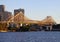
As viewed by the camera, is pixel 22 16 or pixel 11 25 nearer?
pixel 11 25

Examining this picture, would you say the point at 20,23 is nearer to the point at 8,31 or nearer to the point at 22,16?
the point at 8,31

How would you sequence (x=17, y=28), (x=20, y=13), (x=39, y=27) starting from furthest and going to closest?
(x=20, y=13)
(x=39, y=27)
(x=17, y=28)

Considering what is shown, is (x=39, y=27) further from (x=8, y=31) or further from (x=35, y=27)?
(x=8, y=31)

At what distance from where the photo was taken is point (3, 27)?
105688 mm

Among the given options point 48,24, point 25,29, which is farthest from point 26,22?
point 48,24

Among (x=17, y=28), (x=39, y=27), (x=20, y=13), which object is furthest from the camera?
(x=20, y=13)

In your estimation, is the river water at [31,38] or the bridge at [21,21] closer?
the river water at [31,38]

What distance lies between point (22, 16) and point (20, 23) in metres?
12.2

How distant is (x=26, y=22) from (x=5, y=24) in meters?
6.64

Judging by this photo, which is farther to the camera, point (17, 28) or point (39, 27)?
point (39, 27)

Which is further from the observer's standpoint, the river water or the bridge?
the bridge

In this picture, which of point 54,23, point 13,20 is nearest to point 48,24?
point 54,23

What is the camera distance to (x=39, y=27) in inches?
4306

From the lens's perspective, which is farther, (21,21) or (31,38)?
(21,21)
